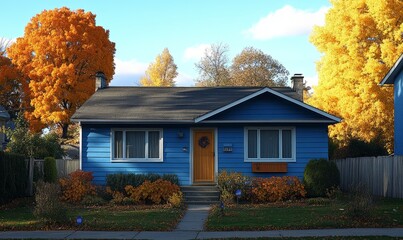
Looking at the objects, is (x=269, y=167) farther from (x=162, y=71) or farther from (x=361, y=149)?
(x=162, y=71)

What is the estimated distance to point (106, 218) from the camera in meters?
16.7

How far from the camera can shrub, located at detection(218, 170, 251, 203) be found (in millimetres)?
21250

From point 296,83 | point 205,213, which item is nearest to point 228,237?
point 205,213

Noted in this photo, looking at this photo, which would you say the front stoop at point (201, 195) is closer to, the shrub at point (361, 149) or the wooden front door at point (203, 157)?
the wooden front door at point (203, 157)

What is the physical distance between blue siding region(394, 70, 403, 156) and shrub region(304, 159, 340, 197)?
21.3 ft

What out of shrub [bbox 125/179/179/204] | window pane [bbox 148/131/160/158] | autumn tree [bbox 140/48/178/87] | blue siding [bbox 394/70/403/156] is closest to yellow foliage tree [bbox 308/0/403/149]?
blue siding [bbox 394/70/403/156]

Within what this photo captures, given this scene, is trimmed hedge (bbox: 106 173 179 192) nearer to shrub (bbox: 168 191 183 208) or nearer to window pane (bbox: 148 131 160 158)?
window pane (bbox: 148 131 160 158)

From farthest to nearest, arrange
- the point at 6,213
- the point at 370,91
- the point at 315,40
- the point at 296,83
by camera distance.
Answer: the point at 315,40
the point at 370,91
the point at 296,83
the point at 6,213

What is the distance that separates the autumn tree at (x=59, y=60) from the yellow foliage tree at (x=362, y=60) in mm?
19777

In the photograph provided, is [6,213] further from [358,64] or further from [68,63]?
[68,63]

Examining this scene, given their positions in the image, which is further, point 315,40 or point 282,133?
point 315,40

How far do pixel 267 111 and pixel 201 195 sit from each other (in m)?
4.14

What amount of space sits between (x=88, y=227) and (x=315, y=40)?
81.1ft

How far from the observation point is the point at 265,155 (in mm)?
22969
